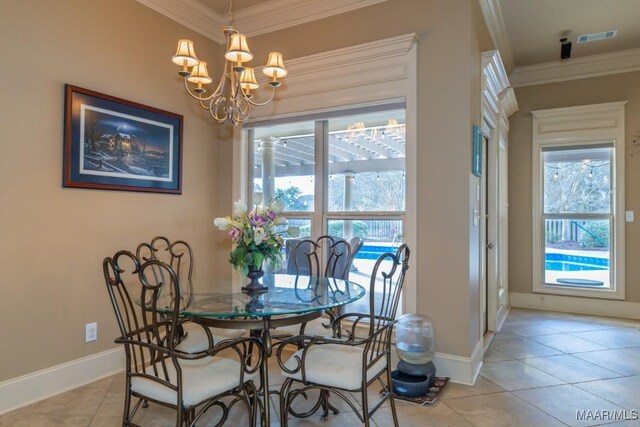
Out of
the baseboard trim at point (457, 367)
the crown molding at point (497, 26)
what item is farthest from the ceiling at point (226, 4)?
the baseboard trim at point (457, 367)

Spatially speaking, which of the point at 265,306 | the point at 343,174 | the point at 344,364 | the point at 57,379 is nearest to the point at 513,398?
the point at 344,364

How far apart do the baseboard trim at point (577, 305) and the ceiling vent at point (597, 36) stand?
300 cm

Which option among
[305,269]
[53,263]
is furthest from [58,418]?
[305,269]

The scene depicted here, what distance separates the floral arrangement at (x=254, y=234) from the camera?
2.16m

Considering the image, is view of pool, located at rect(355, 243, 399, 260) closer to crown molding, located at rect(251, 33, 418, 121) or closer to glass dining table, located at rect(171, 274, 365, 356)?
glass dining table, located at rect(171, 274, 365, 356)

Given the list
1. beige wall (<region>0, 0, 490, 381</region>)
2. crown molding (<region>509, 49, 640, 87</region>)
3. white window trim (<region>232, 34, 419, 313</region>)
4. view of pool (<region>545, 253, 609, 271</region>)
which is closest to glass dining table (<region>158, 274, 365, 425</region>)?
white window trim (<region>232, 34, 419, 313</region>)

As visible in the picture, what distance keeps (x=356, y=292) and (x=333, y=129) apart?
174 cm

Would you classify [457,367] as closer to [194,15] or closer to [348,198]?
[348,198]

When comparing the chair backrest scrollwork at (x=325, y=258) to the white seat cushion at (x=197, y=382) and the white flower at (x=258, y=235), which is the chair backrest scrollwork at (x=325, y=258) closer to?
the white flower at (x=258, y=235)

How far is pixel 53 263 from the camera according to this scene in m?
2.61

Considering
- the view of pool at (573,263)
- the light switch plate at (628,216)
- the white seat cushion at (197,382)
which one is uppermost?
the light switch plate at (628,216)

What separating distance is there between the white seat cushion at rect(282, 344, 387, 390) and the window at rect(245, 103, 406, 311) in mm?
1218

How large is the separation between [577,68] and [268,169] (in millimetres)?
4036

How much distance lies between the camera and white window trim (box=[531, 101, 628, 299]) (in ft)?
15.1
